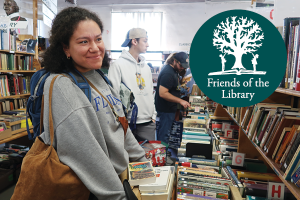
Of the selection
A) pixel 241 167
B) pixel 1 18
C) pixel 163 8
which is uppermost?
pixel 163 8

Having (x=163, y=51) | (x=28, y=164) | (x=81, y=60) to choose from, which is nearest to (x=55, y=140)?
(x=28, y=164)

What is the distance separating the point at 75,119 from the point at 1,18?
329 centimetres

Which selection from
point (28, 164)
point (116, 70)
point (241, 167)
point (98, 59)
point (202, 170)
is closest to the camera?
point (28, 164)

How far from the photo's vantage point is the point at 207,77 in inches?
43.3

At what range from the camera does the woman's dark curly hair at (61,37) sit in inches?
44.2

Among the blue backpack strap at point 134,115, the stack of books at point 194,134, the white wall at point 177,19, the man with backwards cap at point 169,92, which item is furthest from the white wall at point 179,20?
the blue backpack strap at point 134,115

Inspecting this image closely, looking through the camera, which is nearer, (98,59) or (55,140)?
(55,140)

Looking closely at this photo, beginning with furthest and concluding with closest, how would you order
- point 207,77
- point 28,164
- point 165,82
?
point 165,82, point 207,77, point 28,164

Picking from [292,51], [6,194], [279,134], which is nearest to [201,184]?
[279,134]

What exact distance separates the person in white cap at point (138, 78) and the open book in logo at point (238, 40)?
135 cm

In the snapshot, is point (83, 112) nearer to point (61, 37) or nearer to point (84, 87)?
point (84, 87)

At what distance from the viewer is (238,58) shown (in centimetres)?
103

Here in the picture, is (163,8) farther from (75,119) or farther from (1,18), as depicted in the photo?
(75,119)

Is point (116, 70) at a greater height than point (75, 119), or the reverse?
point (116, 70)
